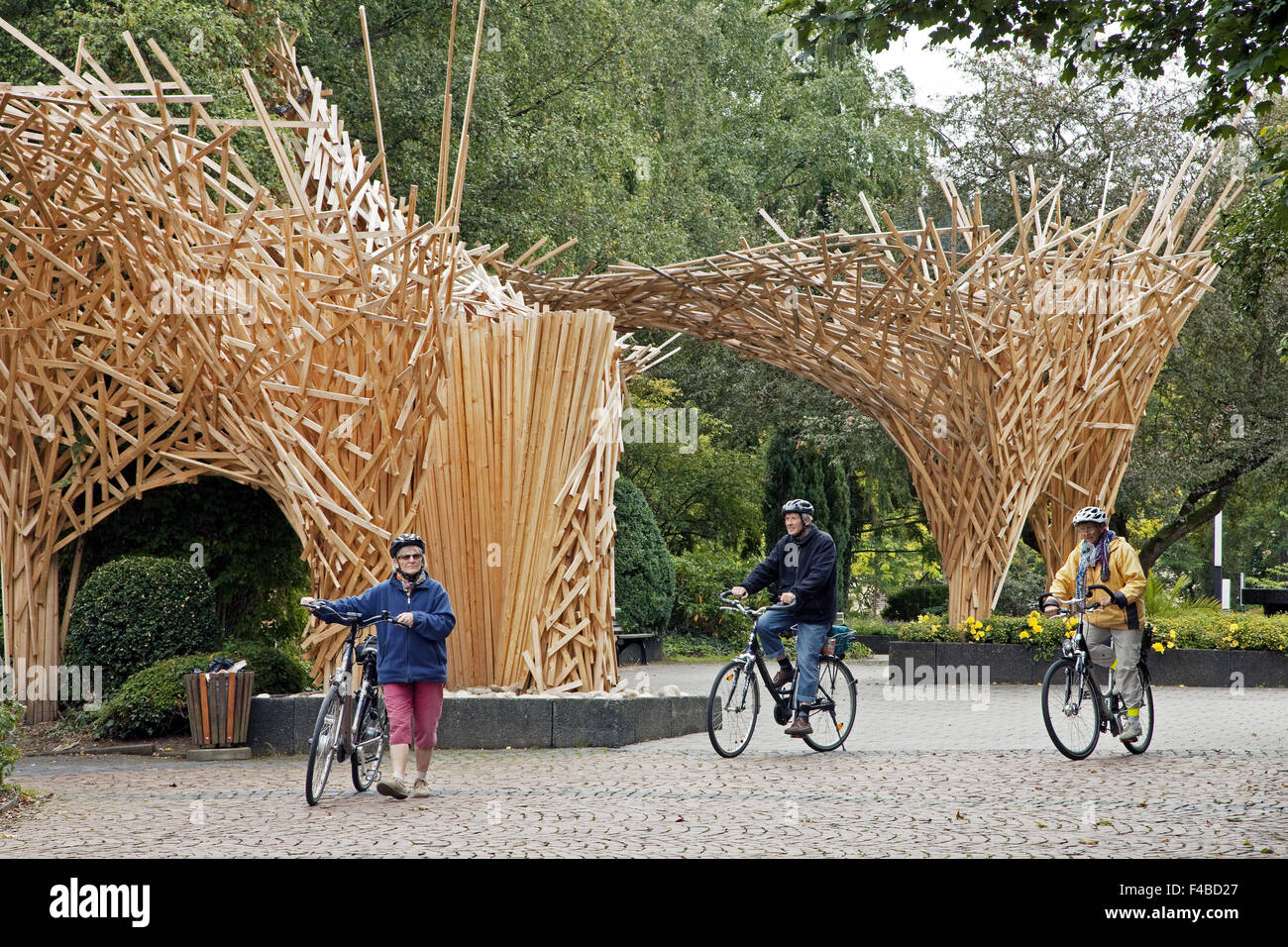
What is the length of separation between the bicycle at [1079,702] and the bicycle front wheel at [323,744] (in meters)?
4.56

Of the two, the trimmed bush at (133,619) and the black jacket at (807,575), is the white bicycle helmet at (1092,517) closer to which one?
the black jacket at (807,575)

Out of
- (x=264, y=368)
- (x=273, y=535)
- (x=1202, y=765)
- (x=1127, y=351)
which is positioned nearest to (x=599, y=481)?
(x=264, y=368)

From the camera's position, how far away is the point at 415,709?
24.9 ft

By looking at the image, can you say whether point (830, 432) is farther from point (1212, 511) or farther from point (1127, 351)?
point (1127, 351)

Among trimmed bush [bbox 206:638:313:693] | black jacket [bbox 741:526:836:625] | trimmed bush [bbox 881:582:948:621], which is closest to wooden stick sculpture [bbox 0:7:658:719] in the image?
trimmed bush [bbox 206:638:313:693]

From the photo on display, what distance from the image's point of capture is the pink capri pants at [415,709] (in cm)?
748

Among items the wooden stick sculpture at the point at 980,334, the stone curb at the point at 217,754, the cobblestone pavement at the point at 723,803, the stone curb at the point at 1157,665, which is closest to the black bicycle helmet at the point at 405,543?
the cobblestone pavement at the point at 723,803

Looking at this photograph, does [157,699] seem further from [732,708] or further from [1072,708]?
[1072,708]

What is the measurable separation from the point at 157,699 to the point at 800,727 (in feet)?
15.1

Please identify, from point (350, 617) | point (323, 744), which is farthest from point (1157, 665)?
point (323, 744)

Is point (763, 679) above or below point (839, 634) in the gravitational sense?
below

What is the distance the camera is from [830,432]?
70.5 feet

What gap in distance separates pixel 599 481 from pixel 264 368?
101 inches

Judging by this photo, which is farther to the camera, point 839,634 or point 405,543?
point 839,634
